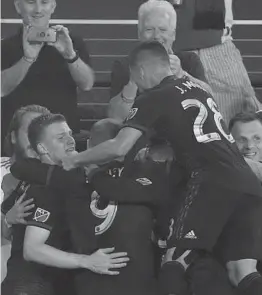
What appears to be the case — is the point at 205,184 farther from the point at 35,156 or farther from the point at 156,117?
the point at 35,156

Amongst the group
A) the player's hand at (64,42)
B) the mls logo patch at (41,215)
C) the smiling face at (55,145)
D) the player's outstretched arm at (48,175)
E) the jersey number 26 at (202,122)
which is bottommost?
the mls logo patch at (41,215)

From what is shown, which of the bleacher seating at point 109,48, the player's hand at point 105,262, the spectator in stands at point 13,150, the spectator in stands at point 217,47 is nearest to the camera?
the player's hand at point 105,262

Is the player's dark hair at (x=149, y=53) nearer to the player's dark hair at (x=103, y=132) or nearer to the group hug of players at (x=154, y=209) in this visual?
the group hug of players at (x=154, y=209)

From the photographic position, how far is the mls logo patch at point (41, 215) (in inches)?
152

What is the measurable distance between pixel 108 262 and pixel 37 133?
80 cm

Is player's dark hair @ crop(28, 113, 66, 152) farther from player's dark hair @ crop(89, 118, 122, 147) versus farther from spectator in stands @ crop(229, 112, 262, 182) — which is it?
spectator in stands @ crop(229, 112, 262, 182)

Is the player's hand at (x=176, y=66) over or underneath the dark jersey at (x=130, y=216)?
over

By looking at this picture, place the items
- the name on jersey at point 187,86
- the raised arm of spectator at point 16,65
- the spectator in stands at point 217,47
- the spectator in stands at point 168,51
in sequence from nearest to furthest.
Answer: the name on jersey at point 187,86 → the spectator in stands at point 168,51 → the raised arm of spectator at point 16,65 → the spectator in stands at point 217,47

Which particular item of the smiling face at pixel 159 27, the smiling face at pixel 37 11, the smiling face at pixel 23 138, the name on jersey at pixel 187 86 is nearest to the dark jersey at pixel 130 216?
the name on jersey at pixel 187 86

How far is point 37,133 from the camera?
4121mm

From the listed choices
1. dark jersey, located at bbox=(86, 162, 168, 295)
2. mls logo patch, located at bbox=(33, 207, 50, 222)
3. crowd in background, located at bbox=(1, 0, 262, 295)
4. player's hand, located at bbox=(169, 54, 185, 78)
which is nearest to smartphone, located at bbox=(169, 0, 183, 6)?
crowd in background, located at bbox=(1, 0, 262, 295)

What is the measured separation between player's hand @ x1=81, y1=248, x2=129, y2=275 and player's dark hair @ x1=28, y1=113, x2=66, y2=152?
2.26ft

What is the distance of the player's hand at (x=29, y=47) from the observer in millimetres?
4414

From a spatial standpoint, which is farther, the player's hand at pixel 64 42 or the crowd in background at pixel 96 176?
the player's hand at pixel 64 42
